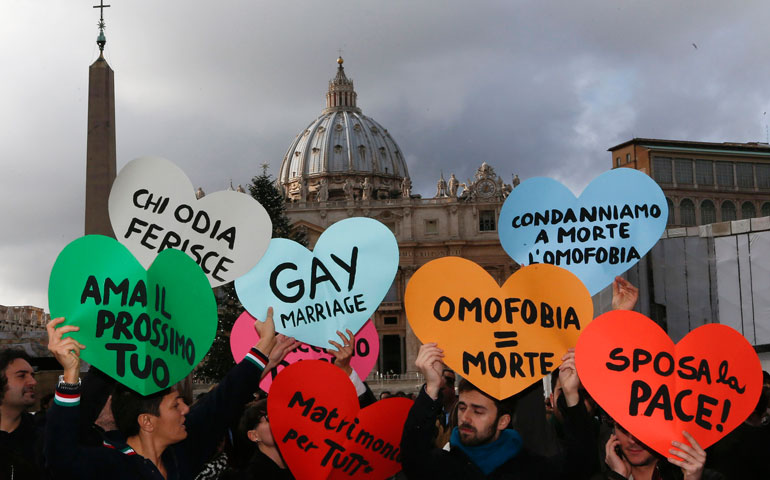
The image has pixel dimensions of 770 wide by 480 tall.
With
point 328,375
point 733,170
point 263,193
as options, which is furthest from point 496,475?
point 733,170

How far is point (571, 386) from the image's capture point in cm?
459

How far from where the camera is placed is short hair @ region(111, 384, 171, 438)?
4.11 meters

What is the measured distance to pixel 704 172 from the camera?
65.0 metres

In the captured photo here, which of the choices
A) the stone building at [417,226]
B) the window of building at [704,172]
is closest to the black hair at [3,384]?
the stone building at [417,226]

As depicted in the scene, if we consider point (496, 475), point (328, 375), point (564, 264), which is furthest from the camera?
point (564, 264)

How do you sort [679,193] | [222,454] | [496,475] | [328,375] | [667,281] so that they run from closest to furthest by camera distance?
[496,475]
[328,375]
[222,454]
[667,281]
[679,193]

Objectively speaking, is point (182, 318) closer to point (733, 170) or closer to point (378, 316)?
point (378, 316)

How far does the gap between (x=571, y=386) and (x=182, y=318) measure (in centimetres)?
204

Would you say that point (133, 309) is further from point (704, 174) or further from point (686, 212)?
point (704, 174)

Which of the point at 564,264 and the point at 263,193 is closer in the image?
the point at 564,264

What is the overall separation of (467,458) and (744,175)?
67567 millimetres

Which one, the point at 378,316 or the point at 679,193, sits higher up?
the point at 679,193

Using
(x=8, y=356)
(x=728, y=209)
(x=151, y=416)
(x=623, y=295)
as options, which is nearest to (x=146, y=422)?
(x=151, y=416)

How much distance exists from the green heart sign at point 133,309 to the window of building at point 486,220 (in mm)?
61764
